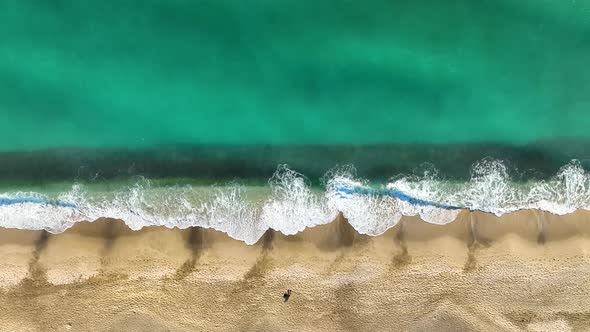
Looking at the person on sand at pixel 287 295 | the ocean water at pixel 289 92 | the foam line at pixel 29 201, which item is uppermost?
the ocean water at pixel 289 92

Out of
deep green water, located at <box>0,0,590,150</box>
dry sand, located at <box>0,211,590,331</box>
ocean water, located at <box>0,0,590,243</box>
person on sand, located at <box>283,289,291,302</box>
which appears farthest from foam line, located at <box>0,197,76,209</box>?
person on sand, located at <box>283,289,291,302</box>

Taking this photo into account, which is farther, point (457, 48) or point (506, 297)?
point (457, 48)

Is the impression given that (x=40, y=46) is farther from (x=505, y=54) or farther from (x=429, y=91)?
(x=505, y=54)

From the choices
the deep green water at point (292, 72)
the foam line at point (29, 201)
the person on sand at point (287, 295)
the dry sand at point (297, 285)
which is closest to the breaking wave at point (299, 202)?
the foam line at point (29, 201)

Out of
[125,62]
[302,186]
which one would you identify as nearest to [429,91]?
[302,186]

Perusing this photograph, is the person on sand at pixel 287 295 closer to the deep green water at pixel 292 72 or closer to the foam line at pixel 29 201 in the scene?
the deep green water at pixel 292 72

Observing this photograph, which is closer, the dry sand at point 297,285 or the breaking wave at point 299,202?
the dry sand at point 297,285
